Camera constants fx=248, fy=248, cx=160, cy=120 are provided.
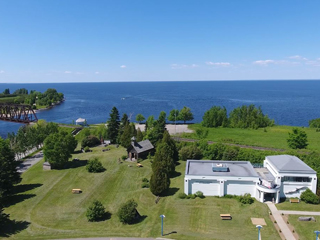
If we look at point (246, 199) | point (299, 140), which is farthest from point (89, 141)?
point (299, 140)

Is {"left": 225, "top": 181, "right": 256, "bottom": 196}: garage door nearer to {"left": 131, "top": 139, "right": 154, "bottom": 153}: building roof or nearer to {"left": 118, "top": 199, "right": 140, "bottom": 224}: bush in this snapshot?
{"left": 118, "top": 199, "right": 140, "bottom": 224}: bush

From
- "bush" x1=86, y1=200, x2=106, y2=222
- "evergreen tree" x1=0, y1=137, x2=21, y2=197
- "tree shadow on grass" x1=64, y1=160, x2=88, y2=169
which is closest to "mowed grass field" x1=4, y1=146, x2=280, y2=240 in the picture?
"bush" x1=86, y1=200, x2=106, y2=222

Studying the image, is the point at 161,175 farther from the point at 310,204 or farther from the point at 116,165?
the point at 310,204

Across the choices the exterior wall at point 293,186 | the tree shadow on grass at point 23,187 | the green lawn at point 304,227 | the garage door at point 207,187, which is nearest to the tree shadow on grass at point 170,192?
the garage door at point 207,187

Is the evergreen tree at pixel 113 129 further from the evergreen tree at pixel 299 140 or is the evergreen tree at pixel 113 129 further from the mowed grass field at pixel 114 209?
the evergreen tree at pixel 299 140

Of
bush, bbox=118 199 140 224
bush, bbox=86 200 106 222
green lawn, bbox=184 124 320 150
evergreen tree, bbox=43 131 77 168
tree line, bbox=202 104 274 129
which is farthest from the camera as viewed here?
tree line, bbox=202 104 274 129

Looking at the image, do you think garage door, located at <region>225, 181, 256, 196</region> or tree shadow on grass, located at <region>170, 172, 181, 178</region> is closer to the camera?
garage door, located at <region>225, 181, 256, 196</region>
